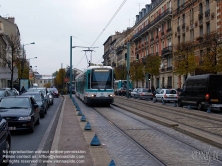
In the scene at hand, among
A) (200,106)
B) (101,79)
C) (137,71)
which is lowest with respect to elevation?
(200,106)

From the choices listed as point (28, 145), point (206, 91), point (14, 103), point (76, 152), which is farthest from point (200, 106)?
point (76, 152)

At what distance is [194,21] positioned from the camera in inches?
1811

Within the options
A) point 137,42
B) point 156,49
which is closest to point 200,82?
point 156,49

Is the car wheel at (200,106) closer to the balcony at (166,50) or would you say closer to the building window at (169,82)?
the balcony at (166,50)

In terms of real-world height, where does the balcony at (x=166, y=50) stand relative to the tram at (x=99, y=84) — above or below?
above

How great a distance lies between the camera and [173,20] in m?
54.3

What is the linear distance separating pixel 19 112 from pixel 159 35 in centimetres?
5051

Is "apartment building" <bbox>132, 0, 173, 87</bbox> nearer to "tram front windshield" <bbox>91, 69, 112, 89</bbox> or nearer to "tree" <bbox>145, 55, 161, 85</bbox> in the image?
"tree" <bbox>145, 55, 161, 85</bbox>

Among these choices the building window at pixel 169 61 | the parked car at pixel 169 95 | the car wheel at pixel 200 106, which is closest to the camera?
the car wheel at pixel 200 106

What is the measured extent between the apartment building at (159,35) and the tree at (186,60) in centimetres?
800

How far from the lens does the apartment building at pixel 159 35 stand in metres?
55.8

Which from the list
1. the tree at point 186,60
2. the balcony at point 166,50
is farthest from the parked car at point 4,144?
the balcony at point 166,50

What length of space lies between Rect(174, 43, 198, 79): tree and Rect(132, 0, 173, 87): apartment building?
8.00 meters

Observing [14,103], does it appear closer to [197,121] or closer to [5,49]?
[197,121]
